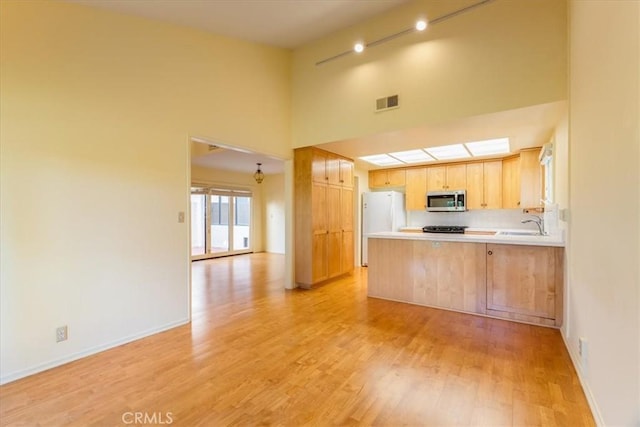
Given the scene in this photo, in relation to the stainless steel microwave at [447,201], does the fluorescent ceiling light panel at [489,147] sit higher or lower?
higher

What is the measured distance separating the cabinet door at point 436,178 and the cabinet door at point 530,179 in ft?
4.55

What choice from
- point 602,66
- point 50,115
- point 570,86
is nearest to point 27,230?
point 50,115

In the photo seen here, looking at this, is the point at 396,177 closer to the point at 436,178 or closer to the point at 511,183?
the point at 436,178

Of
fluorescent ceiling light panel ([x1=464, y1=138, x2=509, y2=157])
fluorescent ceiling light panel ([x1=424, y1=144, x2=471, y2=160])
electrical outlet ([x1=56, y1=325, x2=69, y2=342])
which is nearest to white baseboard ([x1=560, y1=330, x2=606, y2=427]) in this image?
fluorescent ceiling light panel ([x1=464, y1=138, x2=509, y2=157])

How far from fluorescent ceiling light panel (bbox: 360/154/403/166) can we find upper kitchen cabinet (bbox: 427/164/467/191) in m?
0.71

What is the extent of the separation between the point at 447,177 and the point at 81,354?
5.88 metres

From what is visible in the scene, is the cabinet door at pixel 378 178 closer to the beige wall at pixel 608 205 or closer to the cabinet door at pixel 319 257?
the cabinet door at pixel 319 257

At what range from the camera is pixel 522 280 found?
10.6 ft

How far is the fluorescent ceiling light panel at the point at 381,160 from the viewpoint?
5.28m

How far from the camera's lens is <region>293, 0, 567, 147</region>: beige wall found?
2811mm

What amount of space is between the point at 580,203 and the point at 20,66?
4369 mm

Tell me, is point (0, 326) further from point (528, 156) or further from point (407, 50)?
point (528, 156)

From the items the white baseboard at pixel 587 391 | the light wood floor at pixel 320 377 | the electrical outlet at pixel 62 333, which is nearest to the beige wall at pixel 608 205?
the white baseboard at pixel 587 391

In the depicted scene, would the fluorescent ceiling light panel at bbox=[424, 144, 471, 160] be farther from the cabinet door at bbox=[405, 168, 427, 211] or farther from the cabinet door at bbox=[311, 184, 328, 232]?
the cabinet door at bbox=[311, 184, 328, 232]
